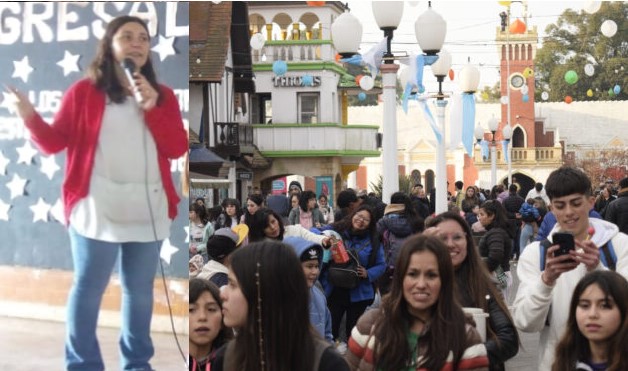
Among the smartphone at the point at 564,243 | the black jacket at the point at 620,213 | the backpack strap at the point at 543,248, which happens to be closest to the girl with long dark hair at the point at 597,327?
the smartphone at the point at 564,243

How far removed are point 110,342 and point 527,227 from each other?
1472cm

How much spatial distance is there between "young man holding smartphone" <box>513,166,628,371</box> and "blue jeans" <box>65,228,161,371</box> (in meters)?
1.58

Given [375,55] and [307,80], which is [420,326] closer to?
[375,55]

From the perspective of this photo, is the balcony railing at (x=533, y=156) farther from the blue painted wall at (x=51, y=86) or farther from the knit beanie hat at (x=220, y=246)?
the blue painted wall at (x=51, y=86)

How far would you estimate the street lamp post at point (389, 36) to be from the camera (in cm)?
1423

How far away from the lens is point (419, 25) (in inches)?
591

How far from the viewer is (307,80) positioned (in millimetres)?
45531

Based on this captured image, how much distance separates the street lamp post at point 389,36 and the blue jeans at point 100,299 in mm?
10063

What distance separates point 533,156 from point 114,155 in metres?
73.0

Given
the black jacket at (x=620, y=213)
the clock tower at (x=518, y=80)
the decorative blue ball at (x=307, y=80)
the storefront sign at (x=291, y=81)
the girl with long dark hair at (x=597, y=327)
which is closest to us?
the girl with long dark hair at (x=597, y=327)

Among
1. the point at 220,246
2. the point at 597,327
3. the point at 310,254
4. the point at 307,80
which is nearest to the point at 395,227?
the point at 220,246

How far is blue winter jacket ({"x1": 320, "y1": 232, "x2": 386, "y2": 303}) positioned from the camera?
10.1m

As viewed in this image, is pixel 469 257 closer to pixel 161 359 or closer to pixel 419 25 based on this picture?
pixel 161 359

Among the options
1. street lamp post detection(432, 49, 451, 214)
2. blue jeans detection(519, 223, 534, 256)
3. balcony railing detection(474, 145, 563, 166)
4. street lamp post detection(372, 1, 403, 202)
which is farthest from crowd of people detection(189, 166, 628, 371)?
balcony railing detection(474, 145, 563, 166)
